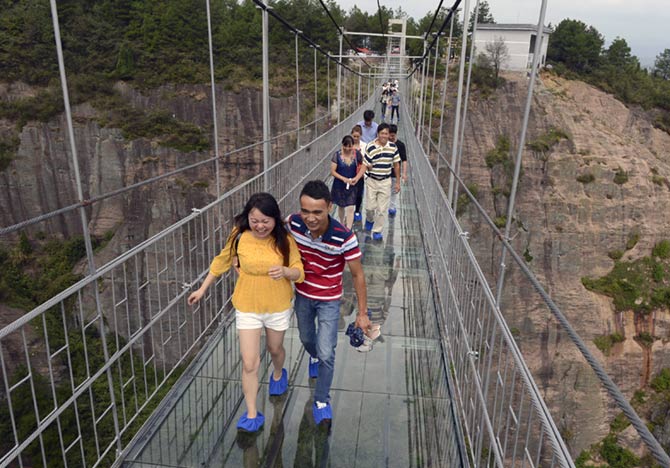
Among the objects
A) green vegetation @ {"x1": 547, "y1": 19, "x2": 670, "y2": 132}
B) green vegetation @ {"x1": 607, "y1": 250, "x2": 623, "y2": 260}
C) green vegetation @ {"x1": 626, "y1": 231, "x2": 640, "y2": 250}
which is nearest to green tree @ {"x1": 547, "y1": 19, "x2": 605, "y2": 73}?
green vegetation @ {"x1": 547, "y1": 19, "x2": 670, "y2": 132}

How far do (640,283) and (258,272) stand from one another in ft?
95.0

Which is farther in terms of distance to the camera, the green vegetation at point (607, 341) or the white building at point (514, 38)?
the white building at point (514, 38)

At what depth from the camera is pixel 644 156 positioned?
31188 millimetres

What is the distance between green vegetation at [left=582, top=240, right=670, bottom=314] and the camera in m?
26.1

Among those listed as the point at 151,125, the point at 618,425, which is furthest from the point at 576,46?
the point at 151,125

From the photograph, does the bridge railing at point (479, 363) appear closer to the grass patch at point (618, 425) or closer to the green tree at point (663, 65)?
the grass patch at point (618, 425)

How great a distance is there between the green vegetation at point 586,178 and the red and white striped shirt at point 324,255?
30831 millimetres

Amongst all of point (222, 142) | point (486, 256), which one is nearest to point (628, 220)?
point (486, 256)

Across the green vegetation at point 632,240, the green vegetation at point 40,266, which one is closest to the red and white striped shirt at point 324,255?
the green vegetation at point 40,266

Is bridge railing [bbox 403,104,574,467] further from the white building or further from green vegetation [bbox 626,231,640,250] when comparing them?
the white building

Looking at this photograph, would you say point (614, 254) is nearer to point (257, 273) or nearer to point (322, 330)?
point (322, 330)

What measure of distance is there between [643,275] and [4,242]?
3346 centimetres

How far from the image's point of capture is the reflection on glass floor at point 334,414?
233 centimetres

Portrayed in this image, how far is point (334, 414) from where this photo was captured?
268cm
